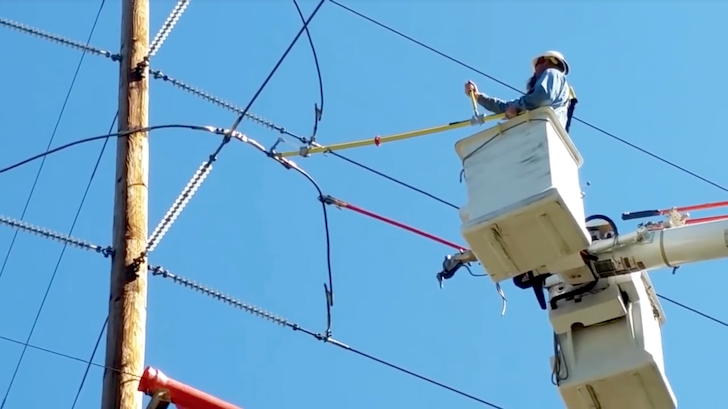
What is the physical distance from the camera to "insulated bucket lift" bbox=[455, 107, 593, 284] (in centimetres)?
666

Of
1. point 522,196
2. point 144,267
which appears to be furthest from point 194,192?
point 522,196

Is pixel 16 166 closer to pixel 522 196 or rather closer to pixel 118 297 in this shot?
pixel 118 297

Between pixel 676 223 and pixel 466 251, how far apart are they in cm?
100

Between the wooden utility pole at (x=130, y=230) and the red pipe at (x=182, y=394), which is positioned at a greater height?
the wooden utility pole at (x=130, y=230)

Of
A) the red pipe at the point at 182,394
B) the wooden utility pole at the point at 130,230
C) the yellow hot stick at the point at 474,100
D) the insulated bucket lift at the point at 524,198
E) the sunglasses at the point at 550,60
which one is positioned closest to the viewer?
the insulated bucket lift at the point at 524,198

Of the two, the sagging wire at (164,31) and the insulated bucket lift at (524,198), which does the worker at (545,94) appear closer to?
the insulated bucket lift at (524,198)

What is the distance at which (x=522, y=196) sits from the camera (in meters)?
6.69

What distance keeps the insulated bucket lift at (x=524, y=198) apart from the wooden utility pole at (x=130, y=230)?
1.72 metres

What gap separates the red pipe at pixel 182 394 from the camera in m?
7.02

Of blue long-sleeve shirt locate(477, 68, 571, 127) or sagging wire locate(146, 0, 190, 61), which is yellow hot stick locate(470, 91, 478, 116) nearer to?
blue long-sleeve shirt locate(477, 68, 571, 127)

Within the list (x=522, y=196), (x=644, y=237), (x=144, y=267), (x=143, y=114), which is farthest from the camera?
(x=143, y=114)

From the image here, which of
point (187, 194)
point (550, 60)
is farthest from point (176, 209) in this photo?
point (550, 60)

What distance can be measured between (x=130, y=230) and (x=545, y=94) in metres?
2.21

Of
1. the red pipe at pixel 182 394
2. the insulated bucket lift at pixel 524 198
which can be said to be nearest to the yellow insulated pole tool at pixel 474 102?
the insulated bucket lift at pixel 524 198
